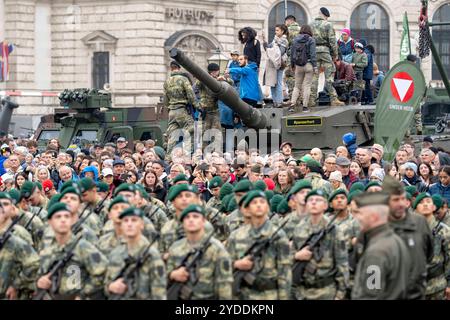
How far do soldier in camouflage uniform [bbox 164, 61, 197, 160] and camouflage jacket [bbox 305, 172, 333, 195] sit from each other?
16.1 ft

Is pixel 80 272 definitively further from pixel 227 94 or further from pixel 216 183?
pixel 227 94

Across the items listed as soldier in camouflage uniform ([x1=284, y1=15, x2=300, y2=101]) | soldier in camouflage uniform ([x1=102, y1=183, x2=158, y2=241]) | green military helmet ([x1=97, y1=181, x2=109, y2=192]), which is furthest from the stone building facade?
soldier in camouflage uniform ([x1=102, y1=183, x2=158, y2=241])

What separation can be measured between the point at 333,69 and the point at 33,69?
2400 cm

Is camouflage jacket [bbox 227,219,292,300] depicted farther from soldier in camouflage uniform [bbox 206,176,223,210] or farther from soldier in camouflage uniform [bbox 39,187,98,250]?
soldier in camouflage uniform [bbox 206,176,223,210]

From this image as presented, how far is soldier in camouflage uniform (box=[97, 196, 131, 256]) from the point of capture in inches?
511

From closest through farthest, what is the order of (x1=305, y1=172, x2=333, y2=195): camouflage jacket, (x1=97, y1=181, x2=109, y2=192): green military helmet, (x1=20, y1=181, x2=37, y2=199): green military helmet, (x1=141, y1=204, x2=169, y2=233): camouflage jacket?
(x1=141, y1=204, x2=169, y2=233): camouflage jacket
(x1=20, y1=181, x2=37, y2=199): green military helmet
(x1=97, y1=181, x2=109, y2=192): green military helmet
(x1=305, y1=172, x2=333, y2=195): camouflage jacket

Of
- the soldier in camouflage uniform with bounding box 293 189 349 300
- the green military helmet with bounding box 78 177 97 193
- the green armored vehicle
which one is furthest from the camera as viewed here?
the green armored vehicle

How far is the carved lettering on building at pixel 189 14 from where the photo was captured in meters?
45.6

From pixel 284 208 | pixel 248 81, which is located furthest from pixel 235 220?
pixel 248 81

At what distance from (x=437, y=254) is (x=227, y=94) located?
24.9 ft

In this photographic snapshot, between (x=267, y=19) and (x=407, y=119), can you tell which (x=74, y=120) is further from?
(x=267, y=19)

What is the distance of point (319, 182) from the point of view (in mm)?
17453

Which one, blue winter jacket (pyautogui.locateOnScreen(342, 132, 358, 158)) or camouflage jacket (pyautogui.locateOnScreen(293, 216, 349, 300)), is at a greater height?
blue winter jacket (pyautogui.locateOnScreen(342, 132, 358, 158))
